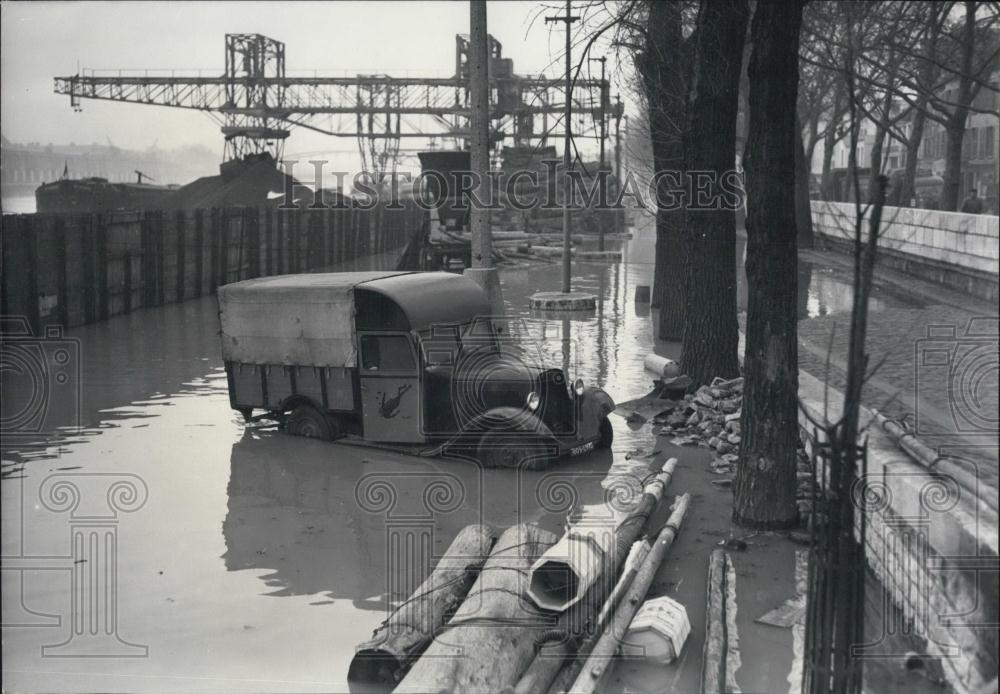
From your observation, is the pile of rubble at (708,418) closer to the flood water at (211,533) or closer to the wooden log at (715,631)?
the flood water at (211,533)

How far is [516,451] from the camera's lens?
39.5ft

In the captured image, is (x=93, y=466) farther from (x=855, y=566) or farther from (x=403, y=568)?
(x=855, y=566)

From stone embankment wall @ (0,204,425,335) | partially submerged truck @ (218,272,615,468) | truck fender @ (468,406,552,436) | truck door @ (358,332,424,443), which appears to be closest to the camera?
truck fender @ (468,406,552,436)

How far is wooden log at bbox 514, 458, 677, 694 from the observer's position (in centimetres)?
640

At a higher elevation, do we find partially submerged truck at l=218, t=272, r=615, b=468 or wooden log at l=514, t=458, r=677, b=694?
partially submerged truck at l=218, t=272, r=615, b=468

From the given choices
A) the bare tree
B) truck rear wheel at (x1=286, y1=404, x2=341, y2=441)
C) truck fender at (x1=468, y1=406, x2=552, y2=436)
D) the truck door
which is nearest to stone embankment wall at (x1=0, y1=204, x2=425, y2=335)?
truck rear wheel at (x1=286, y1=404, x2=341, y2=441)

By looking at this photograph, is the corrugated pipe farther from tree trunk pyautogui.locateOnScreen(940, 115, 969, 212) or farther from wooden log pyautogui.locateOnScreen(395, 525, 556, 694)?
tree trunk pyautogui.locateOnScreen(940, 115, 969, 212)

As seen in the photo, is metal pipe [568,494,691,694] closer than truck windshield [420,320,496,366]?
Yes

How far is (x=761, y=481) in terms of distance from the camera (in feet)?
31.6

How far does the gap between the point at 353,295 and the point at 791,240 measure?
208 inches

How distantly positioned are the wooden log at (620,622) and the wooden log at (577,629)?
0.30ft

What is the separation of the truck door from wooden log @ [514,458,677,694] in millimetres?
3768

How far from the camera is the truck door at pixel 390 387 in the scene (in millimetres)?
12328

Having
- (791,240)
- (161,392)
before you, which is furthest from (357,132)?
(791,240)
